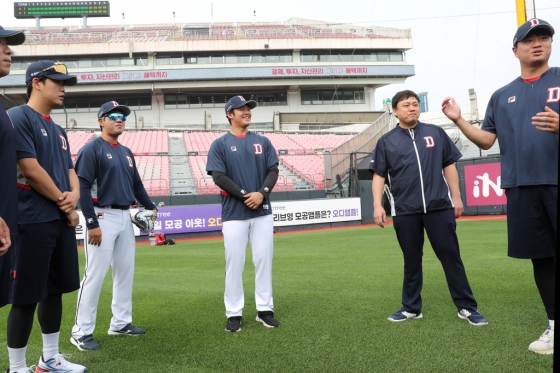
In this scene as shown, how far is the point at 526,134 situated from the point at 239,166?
273 centimetres

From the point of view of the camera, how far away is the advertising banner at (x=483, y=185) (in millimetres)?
20219

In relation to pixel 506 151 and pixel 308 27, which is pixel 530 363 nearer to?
pixel 506 151

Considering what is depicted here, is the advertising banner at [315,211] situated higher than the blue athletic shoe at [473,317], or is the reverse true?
the blue athletic shoe at [473,317]

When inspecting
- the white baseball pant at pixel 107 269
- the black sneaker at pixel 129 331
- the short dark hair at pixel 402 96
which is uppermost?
the short dark hair at pixel 402 96

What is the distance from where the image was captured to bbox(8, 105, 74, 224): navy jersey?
3.54 meters

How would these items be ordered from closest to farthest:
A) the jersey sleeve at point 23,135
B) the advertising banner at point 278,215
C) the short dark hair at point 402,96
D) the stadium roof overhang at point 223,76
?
the jersey sleeve at point 23,135, the short dark hair at point 402,96, the advertising banner at point 278,215, the stadium roof overhang at point 223,76

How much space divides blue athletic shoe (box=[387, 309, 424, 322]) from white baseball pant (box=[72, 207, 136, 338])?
8.53 ft

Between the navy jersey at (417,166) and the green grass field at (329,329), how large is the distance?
1129 mm

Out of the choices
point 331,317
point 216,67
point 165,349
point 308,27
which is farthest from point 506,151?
point 308,27

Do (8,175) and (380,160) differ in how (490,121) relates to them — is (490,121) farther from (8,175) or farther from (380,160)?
(8,175)

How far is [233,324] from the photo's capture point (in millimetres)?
4973

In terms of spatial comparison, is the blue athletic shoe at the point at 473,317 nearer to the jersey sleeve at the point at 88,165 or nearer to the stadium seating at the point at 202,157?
the jersey sleeve at the point at 88,165

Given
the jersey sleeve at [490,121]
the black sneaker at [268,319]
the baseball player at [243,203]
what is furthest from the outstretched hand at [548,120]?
the black sneaker at [268,319]

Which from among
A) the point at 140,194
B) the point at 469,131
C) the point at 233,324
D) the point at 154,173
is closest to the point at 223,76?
the point at 154,173
